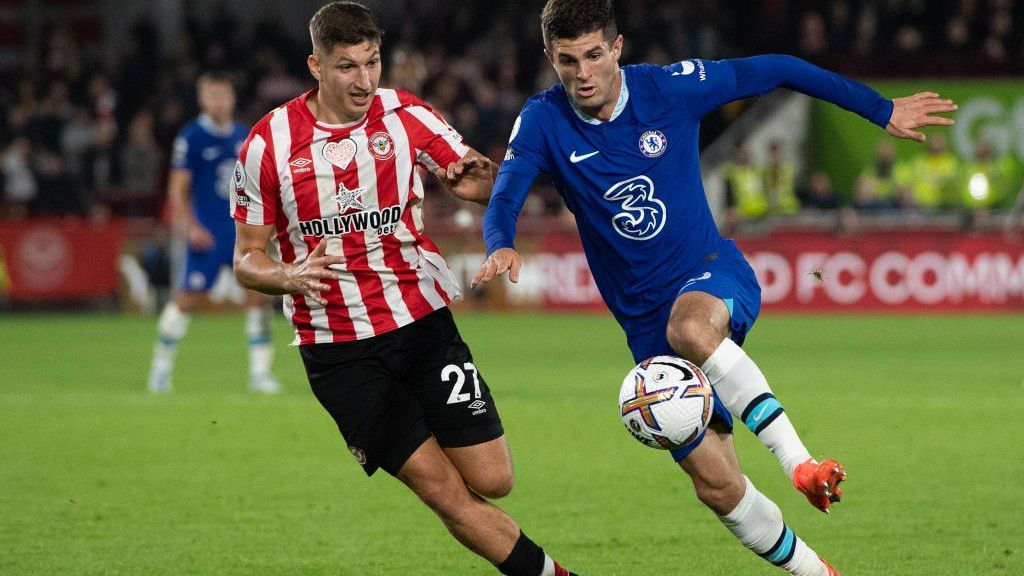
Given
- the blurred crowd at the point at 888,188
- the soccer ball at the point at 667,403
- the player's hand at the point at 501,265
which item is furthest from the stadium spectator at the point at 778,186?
the player's hand at the point at 501,265

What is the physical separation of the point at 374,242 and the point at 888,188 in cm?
1665

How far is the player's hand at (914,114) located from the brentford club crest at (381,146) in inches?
69.1

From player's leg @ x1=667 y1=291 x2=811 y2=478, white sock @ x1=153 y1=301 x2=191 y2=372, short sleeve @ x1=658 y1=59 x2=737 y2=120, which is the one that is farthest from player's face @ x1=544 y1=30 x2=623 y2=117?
white sock @ x1=153 y1=301 x2=191 y2=372

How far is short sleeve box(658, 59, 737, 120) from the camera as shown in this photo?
210 inches

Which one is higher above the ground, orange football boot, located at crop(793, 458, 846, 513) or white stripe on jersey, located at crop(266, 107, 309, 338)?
white stripe on jersey, located at crop(266, 107, 309, 338)

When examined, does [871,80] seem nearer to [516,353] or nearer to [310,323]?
[516,353]

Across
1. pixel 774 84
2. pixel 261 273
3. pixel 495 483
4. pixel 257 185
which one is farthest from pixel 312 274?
pixel 774 84

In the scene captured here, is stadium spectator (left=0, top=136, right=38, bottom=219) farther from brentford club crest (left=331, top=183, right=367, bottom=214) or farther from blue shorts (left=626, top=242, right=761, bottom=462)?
blue shorts (left=626, top=242, right=761, bottom=462)

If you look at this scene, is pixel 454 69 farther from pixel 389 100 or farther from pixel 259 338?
pixel 389 100

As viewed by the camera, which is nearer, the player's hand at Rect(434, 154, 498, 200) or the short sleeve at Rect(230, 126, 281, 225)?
the short sleeve at Rect(230, 126, 281, 225)

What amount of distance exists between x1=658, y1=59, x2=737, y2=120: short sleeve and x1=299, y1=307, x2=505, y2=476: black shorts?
1.21m

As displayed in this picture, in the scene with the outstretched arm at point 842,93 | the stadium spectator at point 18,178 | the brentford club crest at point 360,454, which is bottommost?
the stadium spectator at point 18,178

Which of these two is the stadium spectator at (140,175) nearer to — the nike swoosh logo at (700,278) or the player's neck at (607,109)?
the player's neck at (607,109)

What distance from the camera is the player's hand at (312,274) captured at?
15.5ft
